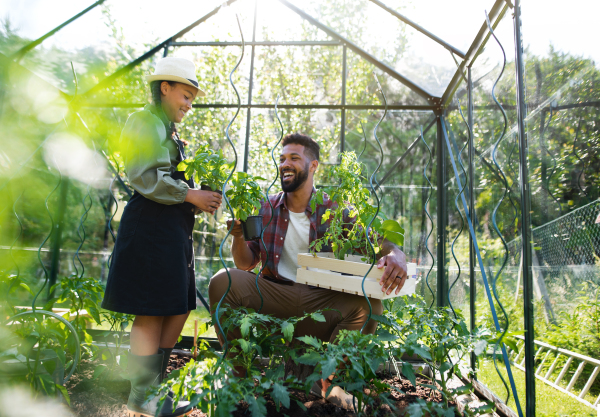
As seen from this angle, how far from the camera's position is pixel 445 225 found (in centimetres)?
256

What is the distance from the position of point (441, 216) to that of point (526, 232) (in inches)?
47.5

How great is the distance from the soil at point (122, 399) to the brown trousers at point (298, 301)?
13.4 inches

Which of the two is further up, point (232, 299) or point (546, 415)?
point (232, 299)

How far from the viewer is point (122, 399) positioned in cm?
176

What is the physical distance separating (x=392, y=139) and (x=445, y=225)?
903 mm

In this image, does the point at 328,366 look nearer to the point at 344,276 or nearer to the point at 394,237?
the point at 344,276

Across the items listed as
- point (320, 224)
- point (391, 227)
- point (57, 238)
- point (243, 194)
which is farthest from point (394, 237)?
point (57, 238)

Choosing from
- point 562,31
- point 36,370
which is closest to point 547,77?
point 562,31

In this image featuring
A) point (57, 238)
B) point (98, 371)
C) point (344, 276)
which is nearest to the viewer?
point (344, 276)

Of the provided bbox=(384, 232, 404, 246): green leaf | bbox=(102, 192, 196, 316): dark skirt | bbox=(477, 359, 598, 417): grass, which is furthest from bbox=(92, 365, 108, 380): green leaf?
bbox=(477, 359, 598, 417): grass

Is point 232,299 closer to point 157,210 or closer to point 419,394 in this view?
point 157,210

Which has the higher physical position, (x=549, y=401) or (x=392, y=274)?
(x=392, y=274)

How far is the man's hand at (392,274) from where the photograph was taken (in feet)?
5.11

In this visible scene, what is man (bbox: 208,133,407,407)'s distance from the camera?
1.80 meters
